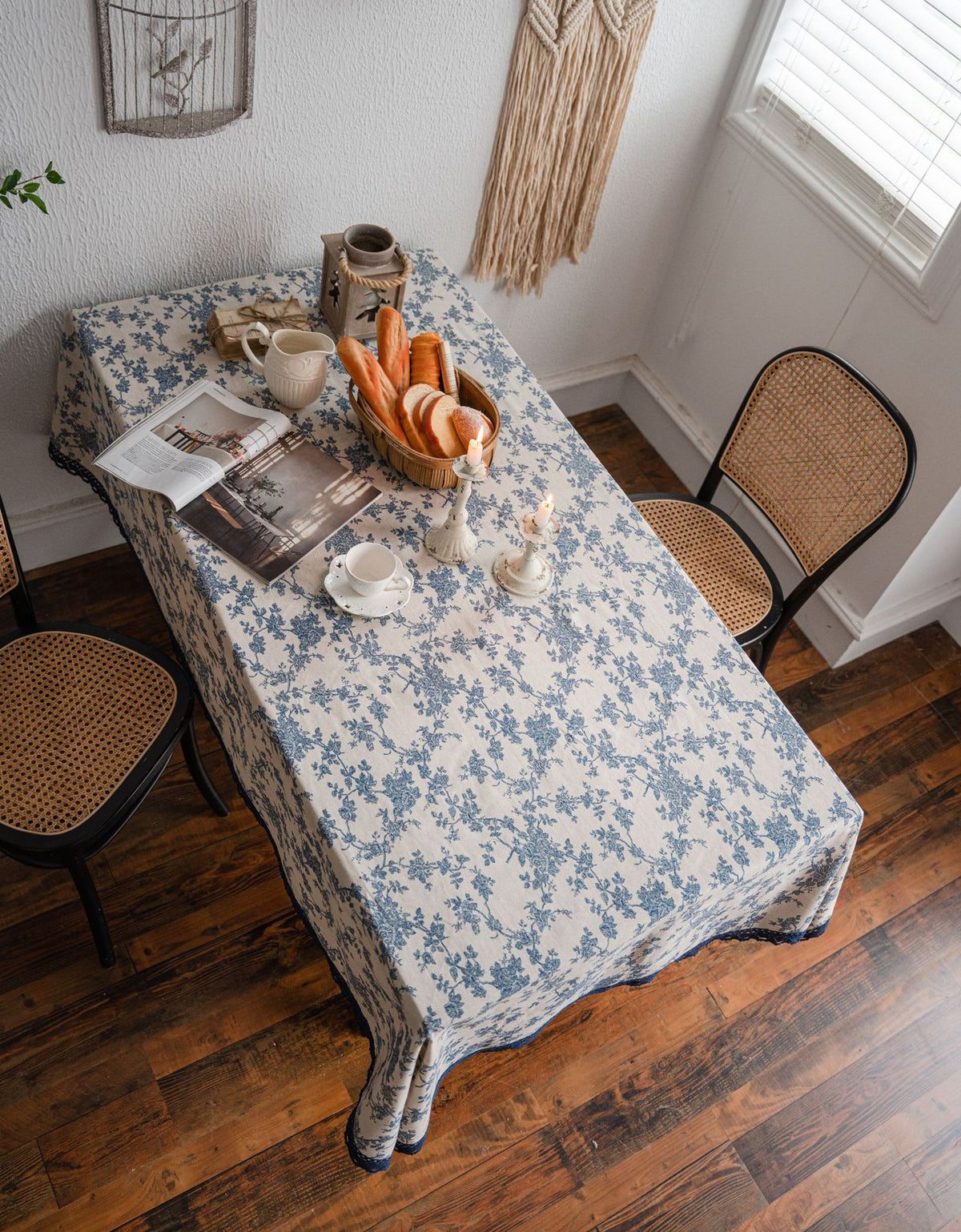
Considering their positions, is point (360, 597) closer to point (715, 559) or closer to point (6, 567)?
point (6, 567)

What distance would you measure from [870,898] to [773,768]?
0.87 meters

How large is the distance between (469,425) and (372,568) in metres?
0.30

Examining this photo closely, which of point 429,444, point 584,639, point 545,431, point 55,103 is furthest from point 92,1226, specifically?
point 55,103

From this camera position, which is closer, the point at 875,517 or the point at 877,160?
the point at 875,517

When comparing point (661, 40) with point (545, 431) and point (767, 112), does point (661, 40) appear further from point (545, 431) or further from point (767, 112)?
point (545, 431)

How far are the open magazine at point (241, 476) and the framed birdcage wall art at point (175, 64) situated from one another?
0.48 meters

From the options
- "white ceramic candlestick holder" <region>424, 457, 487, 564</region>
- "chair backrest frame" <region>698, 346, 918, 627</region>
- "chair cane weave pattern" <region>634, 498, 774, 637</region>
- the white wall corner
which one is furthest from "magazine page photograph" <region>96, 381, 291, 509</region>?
the white wall corner

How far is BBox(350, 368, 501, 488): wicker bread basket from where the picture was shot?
1669 mm

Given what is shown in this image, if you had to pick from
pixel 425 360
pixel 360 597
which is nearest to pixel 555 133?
pixel 425 360

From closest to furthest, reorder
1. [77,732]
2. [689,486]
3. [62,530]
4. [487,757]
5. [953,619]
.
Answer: [487,757] < [77,732] < [62,530] < [953,619] < [689,486]

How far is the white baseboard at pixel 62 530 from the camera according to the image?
223 cm

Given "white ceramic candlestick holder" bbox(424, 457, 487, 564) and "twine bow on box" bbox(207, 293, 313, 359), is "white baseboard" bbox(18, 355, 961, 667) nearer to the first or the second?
"twine bow on box" bbox(207, 293, 313, 359)

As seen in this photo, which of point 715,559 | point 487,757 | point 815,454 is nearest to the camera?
point 487,757

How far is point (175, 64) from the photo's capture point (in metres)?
1.67
